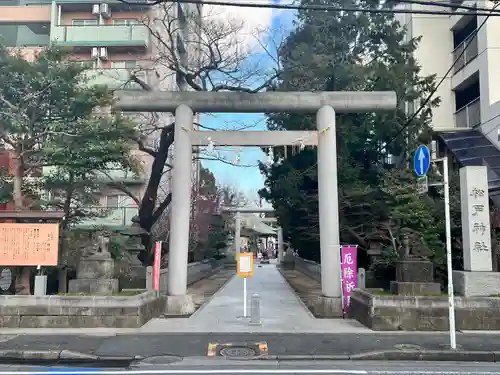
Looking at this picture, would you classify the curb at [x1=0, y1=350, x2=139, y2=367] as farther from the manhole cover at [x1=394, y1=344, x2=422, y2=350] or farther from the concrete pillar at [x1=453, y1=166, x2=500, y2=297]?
the concrete pillar at [x1=453, y1=166, x2=500, y2=297]

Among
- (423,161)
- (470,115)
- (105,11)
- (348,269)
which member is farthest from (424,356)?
(105,11)

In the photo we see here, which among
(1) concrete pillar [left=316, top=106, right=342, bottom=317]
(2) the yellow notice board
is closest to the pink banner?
(1) concrete pillar [left=316, top=106, right=342, bottom=317]

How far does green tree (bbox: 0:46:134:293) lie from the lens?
13.8 m

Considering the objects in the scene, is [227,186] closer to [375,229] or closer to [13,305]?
[375,229]

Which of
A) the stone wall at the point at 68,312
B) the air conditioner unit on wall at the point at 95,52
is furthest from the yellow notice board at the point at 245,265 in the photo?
the air conditioner unit on wall at the point at 95,52

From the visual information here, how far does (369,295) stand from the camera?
11.9 meters

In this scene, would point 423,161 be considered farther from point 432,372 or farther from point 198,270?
point 198,270

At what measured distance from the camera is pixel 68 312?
37.9 feet

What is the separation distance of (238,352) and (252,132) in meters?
7.12

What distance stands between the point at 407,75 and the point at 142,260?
44.6 feet

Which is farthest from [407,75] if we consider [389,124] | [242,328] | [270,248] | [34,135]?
[270,248]

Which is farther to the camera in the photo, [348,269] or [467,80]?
[467,80]

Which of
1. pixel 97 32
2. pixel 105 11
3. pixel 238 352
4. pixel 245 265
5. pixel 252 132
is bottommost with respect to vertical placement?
pixel 238 352

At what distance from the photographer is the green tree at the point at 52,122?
13797 millimetres
